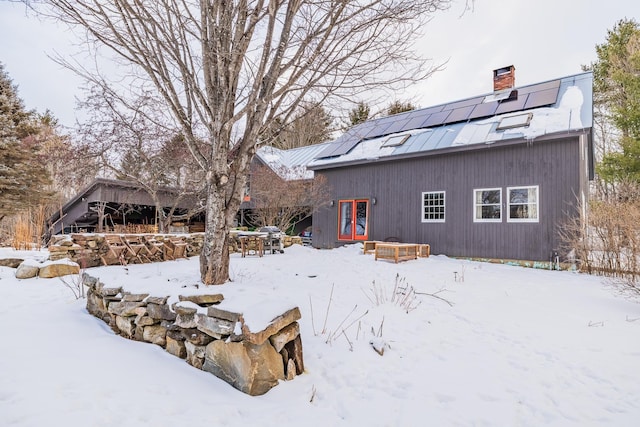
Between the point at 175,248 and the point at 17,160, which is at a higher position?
the point at 17,160

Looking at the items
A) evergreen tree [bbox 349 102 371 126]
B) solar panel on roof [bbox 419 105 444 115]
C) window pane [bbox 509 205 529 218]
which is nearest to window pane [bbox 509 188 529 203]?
window pane [bbox 509 205 529 218]

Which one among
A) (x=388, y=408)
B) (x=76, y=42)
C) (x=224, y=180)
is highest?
(x=76, y=42)

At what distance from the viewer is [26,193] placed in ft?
35.8

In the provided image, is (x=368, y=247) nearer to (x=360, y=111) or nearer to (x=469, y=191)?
(x=469, y=191)

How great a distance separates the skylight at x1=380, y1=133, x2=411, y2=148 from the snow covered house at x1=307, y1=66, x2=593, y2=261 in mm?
48

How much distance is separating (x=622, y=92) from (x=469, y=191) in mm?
10995

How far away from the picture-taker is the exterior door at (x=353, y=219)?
11508 mm

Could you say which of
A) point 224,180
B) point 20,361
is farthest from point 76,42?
point 20,361

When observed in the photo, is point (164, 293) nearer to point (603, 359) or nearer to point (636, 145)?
point (603, 359)

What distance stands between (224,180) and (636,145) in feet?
51.4

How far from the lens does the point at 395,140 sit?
11.4 metres

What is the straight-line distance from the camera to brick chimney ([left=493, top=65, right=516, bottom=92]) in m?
11.4

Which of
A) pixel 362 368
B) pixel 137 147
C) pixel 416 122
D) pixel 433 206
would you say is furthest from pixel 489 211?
pixel 137 147

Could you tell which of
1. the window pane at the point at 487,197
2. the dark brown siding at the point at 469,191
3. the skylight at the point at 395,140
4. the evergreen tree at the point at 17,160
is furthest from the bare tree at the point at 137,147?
the window pane at the point at 487,197
